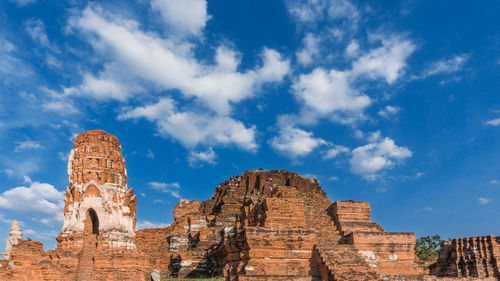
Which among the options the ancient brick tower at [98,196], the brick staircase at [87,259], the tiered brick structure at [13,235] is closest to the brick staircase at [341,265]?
the ancient brick tower at [98,196]

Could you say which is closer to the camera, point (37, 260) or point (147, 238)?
point (37, 260)

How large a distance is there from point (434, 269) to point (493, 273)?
15.8ft

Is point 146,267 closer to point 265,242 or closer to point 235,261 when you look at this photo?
point 235,261

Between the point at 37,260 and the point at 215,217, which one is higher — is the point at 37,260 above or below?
below

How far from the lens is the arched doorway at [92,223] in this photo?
1523 cm

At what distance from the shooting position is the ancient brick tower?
48.1 ft

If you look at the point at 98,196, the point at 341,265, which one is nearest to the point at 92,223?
the point at 98,196

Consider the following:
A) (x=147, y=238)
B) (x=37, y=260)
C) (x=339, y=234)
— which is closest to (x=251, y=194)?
(x=147, y=238)

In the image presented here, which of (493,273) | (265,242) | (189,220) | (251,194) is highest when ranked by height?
(251,194)

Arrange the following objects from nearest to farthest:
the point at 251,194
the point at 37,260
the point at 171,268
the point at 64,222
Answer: the point at 37,260 < the point at 64,222 < the point at 171,268 < the point at 251,194

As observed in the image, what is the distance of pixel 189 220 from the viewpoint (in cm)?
2650

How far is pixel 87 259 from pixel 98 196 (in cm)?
222

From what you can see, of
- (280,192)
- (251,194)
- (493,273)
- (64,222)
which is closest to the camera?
(64,222)

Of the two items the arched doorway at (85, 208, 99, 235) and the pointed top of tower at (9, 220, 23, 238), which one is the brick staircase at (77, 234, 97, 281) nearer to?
the arched doorway at (85, 208, 99, 235)
